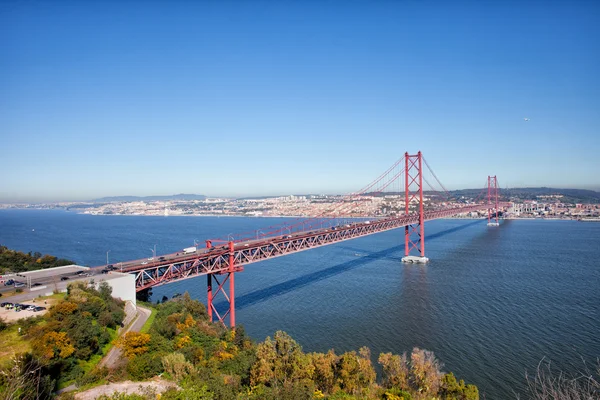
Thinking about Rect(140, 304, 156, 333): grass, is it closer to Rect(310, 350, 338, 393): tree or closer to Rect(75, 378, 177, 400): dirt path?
Rect(75, 378, 177, 400): dirt path

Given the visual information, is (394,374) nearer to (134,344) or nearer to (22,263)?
(134,344)

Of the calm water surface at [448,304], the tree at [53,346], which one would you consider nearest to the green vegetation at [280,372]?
the tree at [53,346]

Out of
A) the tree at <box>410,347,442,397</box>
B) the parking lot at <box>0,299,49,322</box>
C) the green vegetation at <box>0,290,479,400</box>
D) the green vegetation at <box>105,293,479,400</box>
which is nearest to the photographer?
the green vegetation at <box>0,290,479,400</box>

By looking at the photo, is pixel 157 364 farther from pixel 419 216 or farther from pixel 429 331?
pixel 419 216

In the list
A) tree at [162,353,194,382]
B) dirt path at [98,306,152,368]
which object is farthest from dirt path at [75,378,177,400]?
dirt path at [98,306,152,368]

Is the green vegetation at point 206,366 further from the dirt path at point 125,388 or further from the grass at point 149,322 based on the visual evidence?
the grass at point 149,322

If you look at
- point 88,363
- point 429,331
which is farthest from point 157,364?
point 429,331

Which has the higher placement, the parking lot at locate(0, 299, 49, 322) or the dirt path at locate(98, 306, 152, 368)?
the parking lot at locate(0, 299, 49, 322)
